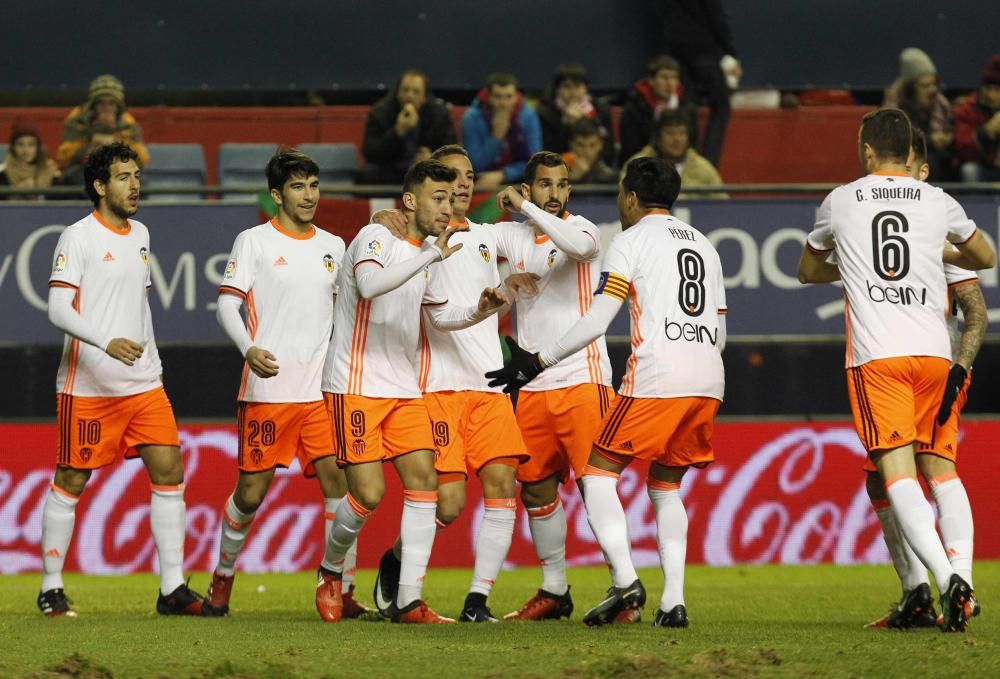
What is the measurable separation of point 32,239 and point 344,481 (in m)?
4.44

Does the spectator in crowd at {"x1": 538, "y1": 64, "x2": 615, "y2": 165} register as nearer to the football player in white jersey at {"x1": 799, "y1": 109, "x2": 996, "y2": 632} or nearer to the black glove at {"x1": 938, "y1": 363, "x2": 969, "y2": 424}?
the football player in white jersey at {"x1": 799, "y1": 109, "x2": 996, "y2": 632}

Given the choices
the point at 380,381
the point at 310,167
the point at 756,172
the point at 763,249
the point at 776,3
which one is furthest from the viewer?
the point at 776,3

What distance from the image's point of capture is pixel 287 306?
8.60 metres

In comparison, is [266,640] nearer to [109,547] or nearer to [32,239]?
[109,547]

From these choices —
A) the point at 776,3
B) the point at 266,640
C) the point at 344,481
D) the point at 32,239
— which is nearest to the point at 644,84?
the point at 776,3

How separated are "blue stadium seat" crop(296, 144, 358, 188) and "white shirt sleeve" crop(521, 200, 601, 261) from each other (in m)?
5.67

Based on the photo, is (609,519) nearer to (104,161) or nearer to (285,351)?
(285,351)

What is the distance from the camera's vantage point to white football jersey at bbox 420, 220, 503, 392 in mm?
8242

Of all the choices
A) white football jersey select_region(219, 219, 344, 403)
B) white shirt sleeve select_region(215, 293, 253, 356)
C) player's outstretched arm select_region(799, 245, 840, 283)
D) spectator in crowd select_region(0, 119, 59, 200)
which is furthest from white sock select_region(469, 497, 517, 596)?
spectator in crowd select_region(0, 119, 59, 200)

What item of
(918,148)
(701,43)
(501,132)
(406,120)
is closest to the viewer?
(918,148)

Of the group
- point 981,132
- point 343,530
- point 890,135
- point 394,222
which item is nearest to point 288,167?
point 394,222

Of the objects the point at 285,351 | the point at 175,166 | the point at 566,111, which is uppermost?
the point at 566,111

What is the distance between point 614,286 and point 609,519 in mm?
1067

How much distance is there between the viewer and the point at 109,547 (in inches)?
464
